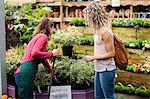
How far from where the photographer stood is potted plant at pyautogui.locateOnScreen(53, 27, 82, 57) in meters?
4.82

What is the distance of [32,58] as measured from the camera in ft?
13.6

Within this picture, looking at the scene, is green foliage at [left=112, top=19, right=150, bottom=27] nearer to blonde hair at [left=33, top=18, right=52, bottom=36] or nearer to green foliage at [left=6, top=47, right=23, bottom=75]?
green foliage at [left=6, top=47, right=23, bottom=75]

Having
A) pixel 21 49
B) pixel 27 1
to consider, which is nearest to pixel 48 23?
pixel 21 49

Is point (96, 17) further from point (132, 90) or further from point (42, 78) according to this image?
point (132, 90)

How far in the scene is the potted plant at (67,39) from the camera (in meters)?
4.82

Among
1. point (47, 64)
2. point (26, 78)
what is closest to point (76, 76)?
point (47, 64)

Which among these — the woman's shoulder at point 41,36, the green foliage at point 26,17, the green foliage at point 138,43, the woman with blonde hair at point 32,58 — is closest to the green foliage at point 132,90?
the green foliage at point 138,43

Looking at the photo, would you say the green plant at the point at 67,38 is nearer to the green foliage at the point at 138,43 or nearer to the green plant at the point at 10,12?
the green foliage at the point at 138,43

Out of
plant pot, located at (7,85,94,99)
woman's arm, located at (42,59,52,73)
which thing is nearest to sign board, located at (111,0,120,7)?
plant pot, located at (7,85,94,99)

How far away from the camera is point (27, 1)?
21.0 ft

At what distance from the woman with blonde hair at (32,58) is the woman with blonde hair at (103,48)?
540 millimetres

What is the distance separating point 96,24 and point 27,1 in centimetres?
279

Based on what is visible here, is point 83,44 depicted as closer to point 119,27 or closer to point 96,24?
point 119,27

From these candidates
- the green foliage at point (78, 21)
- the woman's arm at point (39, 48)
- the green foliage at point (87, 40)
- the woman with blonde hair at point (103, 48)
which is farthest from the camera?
the green foliage at point (78, 21)
